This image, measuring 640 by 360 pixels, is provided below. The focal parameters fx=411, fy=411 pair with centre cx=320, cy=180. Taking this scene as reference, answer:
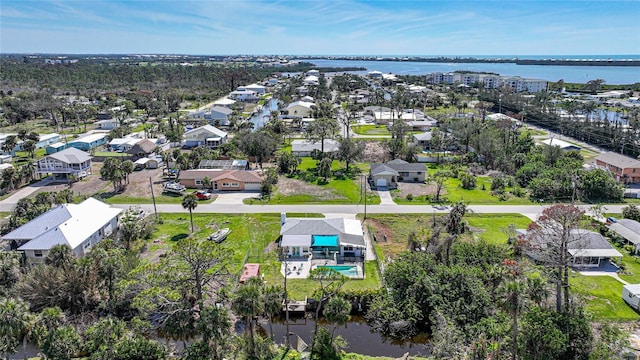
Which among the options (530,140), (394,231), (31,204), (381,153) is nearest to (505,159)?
(530,140)

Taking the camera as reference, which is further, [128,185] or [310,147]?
[310,147]

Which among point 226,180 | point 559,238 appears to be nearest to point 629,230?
point 559,238

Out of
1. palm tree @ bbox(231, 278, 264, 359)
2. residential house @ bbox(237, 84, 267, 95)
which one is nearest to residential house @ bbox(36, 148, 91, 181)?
palm tree @ bbox(231, 278, 264, 359)

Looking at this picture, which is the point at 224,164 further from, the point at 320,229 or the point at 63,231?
the point at 63,231

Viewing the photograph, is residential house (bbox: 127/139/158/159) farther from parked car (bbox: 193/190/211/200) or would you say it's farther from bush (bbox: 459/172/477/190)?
bush (bbox: 459/172/477/190)

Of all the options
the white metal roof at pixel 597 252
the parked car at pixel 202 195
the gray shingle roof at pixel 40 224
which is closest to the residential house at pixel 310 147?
the parked car at pixel 202 195

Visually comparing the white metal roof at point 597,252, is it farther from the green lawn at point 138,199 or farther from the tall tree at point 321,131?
the tall tree at point 321,131

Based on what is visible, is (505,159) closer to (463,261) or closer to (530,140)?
(530,140)
